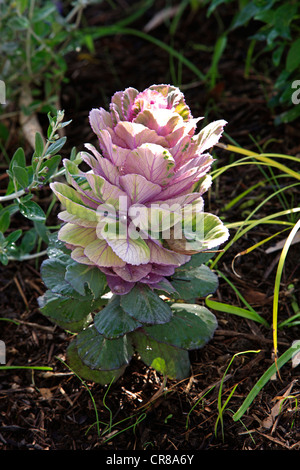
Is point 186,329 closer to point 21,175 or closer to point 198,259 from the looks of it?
point 198,259

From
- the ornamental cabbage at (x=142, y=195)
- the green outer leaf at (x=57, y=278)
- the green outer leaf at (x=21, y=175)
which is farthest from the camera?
the green outer leaf at (x=21, y=175)

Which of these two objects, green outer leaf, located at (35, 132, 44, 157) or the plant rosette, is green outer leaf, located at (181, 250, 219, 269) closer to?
the plant rosette

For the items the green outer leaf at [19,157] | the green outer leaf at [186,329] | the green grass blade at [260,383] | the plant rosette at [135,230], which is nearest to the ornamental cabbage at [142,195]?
the plant rosette at [135,230]

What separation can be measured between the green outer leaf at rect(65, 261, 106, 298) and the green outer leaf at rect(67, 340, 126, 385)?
0.82ft

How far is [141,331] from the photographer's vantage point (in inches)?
58.0

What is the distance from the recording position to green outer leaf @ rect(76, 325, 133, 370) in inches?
54.9

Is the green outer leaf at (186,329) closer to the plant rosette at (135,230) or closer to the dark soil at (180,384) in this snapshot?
the plant rosette at (135,230)

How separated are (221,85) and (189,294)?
140 cm

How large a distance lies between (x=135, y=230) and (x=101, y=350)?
360mm

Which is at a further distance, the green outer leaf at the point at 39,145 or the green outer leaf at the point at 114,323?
the green outer leaf at the point at 39,145

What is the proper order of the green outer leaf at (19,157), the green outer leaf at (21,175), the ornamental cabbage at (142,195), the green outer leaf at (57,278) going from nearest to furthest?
the ornamental cabbage at (142,195)
the green outer leaf at (57,278)
the green outer leaf at (21,175)
the green outer leaf at (19,157)

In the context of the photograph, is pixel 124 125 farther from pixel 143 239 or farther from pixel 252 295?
pixel 252 295

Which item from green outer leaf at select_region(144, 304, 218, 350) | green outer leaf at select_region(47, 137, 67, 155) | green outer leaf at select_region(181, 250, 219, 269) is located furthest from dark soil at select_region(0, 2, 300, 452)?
green outer leaf at select_region(47, 137, 67, 155)

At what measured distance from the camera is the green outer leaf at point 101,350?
1.39 metres
